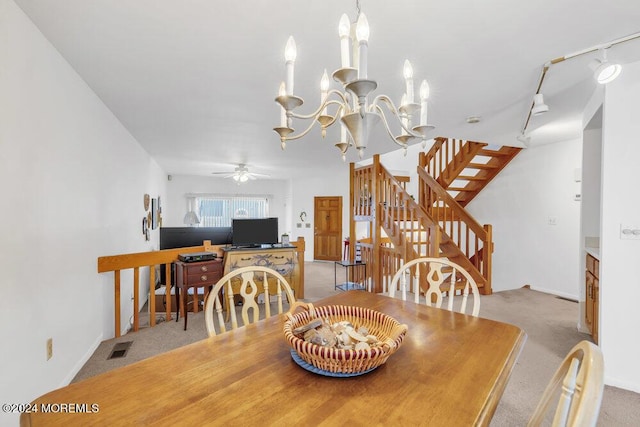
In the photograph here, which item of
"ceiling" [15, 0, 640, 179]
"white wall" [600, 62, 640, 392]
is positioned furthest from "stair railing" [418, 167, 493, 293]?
Result: "white wall" [600, 62, 640, 392]

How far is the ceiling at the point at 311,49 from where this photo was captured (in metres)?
1.51

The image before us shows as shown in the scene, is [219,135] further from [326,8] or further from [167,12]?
[326,8]

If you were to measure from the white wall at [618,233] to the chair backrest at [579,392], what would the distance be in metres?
1.99

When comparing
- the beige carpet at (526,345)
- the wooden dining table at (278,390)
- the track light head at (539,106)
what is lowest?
the beige carpet at (526,345)

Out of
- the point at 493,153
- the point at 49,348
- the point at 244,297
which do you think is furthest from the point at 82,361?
the point at 493,153

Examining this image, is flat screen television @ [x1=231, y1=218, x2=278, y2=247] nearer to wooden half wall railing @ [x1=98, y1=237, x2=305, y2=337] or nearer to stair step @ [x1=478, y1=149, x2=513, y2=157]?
wooden half wall railing @ [x1=98, y1=237, x2=305, y2=337]

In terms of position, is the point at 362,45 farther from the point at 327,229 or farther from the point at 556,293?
the point at 327,229

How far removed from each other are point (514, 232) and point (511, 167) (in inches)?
42.7

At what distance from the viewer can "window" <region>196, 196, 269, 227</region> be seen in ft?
28.5

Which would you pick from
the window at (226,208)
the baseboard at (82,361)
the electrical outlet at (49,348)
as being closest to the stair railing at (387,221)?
the baseboard at (82,361)

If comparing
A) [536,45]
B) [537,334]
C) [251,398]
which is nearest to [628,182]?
[536,45]

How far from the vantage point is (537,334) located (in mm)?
3027

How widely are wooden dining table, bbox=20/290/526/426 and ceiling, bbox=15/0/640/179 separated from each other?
157cm

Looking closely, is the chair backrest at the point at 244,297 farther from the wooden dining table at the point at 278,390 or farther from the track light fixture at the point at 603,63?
the track light fixture at the point at 603,63
